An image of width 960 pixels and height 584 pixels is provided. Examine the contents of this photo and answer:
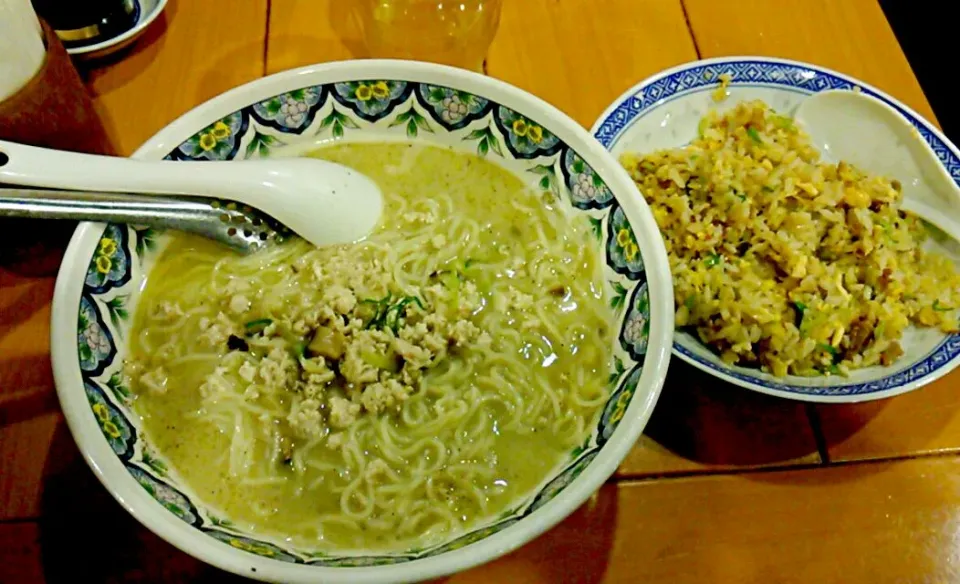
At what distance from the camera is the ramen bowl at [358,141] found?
94cm

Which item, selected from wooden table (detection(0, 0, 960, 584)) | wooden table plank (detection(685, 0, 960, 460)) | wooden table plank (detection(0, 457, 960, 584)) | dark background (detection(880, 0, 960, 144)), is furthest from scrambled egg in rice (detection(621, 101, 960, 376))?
dark background (detection(880, 0, 960, 144))

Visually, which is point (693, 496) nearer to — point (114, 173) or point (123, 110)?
point (114, 173)

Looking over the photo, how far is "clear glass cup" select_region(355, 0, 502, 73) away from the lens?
176cm

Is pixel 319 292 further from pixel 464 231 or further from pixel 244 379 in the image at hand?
pixel 464 231

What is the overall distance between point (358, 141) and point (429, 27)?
0.47 m

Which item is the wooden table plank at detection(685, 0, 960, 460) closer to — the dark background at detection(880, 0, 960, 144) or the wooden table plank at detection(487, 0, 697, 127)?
the wooden table plank at detection(487, 0, 697, 127)

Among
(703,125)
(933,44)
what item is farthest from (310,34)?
(933,44)

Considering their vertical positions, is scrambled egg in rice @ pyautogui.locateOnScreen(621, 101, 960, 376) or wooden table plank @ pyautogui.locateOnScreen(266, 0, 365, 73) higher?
wooden table plank @ pyautogui.locateOnScreen(266, 0, 365, 73)

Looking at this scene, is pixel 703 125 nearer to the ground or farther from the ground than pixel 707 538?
farther from the ground

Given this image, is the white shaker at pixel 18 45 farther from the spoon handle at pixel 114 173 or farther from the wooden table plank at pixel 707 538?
the wooden table plank at pixel 707 538

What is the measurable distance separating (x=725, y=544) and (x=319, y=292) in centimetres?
82

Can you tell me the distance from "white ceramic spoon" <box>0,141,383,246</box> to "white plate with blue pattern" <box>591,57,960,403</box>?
57cm

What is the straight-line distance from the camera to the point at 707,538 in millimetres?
1260

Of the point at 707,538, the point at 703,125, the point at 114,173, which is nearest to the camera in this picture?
the point at 114,173
